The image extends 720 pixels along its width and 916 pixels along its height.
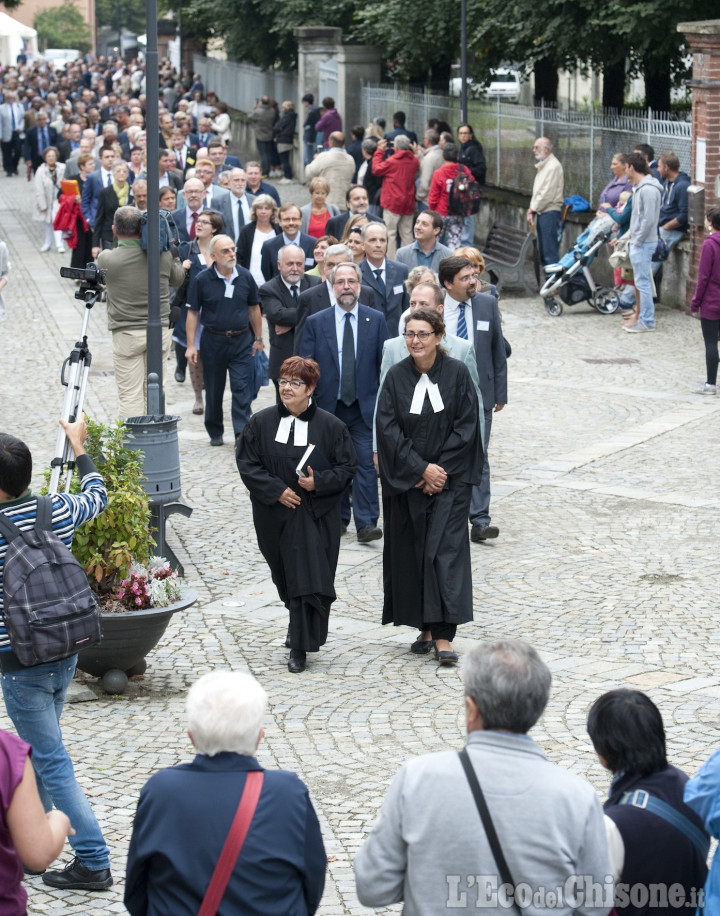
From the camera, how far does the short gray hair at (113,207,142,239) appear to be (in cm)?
1146

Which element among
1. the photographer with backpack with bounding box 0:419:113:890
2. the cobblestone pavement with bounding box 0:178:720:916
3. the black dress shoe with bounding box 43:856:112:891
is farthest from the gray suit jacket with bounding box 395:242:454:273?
the black dress shoe with bounding box 43:856:112:891

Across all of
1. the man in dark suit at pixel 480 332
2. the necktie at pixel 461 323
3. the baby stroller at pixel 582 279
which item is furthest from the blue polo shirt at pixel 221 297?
the baby stroller at pixel 582 279

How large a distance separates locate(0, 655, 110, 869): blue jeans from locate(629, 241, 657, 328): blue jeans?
12981mm

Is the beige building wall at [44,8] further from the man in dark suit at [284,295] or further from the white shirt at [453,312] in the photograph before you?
the white shirt at [453,312]

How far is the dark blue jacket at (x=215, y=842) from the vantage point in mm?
3582

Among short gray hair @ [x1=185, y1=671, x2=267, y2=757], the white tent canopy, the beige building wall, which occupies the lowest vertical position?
short gray hair @ [x1=185, y1=671, x2=267, y2=757]

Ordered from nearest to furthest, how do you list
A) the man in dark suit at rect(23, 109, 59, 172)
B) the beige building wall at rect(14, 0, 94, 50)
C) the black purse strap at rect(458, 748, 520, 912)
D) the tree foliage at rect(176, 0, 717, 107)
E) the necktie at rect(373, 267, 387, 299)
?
the black purse strap at rect(458, 748, 520, 912) → the necktie at rect(373, 267, 387, 299) → the tree foliage at rect(176, 0, 717, 107) → the man in dark suit at rect(23, 109, 59, 172) → the beige building wall at rect(14, 0, 94, 50)

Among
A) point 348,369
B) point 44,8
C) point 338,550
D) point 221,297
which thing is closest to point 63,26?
point 44,8

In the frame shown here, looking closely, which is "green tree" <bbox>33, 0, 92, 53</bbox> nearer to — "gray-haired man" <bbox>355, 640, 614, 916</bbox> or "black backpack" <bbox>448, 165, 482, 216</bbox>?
"black backpack" <bbox>448, 165, 482, 216</bbox>

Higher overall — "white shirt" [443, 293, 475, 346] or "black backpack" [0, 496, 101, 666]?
"white shirt" [443, 293, 475, 346]

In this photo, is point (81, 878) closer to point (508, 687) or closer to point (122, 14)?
point (508, 687)

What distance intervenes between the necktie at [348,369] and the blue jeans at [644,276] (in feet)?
26.9

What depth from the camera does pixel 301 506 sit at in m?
7.66

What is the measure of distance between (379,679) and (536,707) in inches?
156
